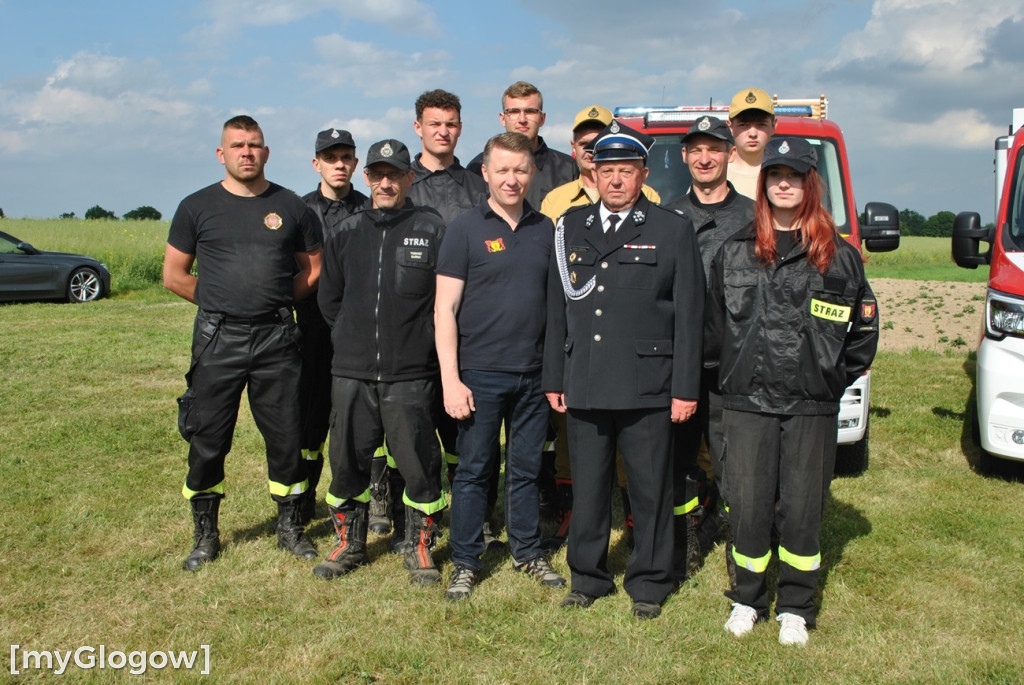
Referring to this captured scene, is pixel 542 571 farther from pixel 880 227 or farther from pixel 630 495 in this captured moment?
pixel 880 227

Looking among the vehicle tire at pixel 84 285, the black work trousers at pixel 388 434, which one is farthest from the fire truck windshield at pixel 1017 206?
the vehicle tire at pixel 84 285

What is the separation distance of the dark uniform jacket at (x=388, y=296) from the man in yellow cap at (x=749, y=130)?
1.87 metres

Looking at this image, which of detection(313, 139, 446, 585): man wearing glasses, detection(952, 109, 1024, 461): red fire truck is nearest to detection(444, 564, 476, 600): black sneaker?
A: detection(313, 139, 446, 585): man wearing glasses

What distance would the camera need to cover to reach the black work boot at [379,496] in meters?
5.14

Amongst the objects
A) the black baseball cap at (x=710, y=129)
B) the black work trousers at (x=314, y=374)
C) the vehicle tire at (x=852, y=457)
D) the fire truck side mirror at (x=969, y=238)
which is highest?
the black baseball cap at (x=710, y=129)

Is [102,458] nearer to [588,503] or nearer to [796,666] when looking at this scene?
[588,503]

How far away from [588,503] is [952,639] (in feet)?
5.59

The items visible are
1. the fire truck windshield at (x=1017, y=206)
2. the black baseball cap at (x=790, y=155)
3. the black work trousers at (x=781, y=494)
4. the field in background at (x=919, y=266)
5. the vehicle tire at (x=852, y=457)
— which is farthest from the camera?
the field in background at (x=919, y=266)

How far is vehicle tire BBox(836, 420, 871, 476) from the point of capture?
632cm

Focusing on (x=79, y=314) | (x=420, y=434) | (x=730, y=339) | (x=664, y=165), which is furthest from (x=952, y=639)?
(x=79, y=314)

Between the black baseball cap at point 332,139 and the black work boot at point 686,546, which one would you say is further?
the black baseball cap at point 332,139

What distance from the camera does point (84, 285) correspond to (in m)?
18.2

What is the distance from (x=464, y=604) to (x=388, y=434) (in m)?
0.94

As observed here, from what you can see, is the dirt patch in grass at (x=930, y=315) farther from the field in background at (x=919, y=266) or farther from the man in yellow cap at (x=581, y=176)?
the field in background at (x=919, y=266)
